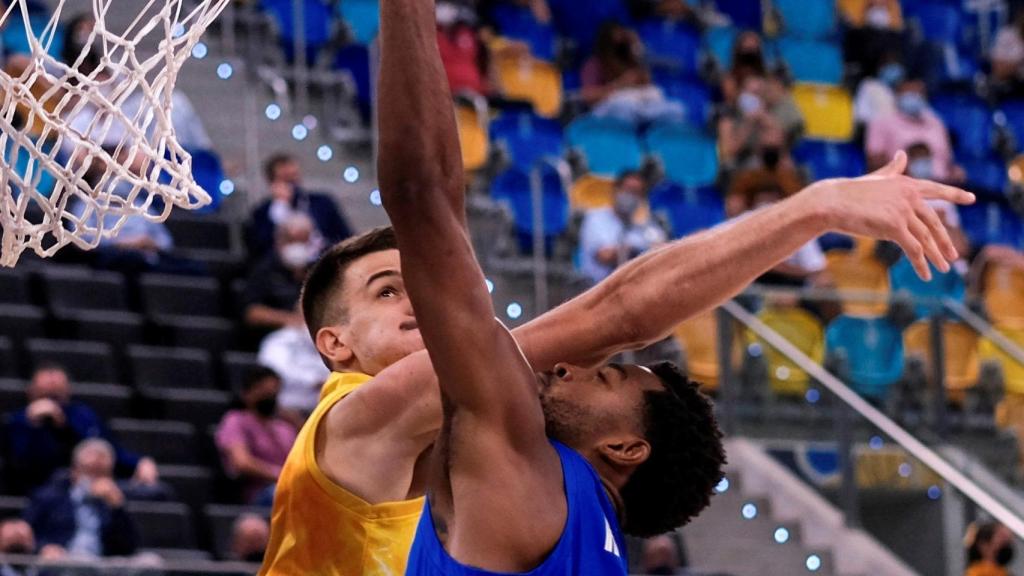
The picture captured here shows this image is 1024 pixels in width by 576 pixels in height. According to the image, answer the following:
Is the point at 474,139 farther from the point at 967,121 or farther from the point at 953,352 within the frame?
the point at 967,121

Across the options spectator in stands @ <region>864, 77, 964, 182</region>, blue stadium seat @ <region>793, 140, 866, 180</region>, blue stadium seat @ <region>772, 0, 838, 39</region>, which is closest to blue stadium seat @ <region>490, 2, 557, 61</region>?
Answer: blue stadium seat @ <region>793, 140, 866, 180</region>

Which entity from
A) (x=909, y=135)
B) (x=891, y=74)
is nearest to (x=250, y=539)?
(x=909, y=135)

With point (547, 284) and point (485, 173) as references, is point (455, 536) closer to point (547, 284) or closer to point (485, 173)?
point (547, 284)

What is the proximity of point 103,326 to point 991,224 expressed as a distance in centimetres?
551

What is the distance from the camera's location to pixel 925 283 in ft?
31.2

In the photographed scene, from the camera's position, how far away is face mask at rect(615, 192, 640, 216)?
31.7ft

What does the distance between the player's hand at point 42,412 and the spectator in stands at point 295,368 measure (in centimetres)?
102

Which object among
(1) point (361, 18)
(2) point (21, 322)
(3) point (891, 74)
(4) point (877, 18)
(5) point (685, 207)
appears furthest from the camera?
(4) point (877, 18)

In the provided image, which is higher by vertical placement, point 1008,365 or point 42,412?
point 42,412

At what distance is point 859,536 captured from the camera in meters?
7.68

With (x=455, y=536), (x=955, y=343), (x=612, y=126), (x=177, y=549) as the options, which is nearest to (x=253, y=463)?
(x=177, y=549)

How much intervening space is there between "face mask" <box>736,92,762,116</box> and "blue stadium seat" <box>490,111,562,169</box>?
125 centimetres

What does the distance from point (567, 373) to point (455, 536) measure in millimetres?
369

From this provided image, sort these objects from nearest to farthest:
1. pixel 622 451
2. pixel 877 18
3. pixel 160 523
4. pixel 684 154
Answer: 1. pixel 622 451
2. pixel 160 523
3. pixel 684 154
4. pixel 877 18
